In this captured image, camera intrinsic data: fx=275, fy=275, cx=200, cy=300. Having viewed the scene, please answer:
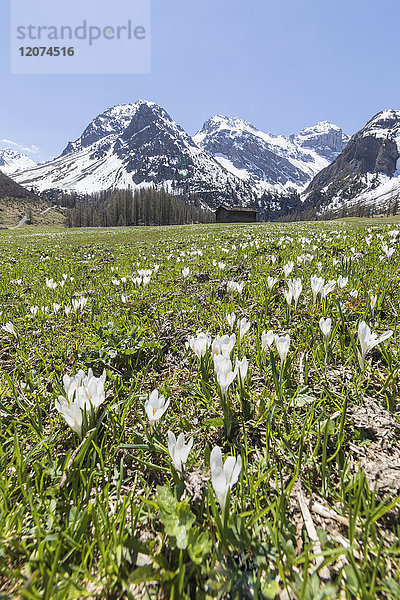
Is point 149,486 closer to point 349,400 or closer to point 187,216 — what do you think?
point 349,400

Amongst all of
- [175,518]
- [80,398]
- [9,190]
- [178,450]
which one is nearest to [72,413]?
[80,398]

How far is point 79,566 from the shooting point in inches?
39.2

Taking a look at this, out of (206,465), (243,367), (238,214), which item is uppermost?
(238,214)

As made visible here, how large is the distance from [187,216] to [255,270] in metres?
129

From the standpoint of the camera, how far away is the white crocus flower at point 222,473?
1062 millimetres

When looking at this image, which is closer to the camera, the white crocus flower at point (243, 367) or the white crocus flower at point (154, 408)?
the white crocus flower at point (154, 408)

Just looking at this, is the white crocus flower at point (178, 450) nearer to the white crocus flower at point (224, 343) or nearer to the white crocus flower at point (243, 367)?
the white crocus flower at point (243, 367)

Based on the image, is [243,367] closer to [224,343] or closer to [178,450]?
[224,343]

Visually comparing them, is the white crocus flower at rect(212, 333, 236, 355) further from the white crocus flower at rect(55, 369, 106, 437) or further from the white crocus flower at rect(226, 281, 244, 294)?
the white crocus flower at rect(226, 281, 244, 294)

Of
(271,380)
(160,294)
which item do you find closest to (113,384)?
(271,380)

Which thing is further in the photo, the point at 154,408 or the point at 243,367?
the point at 243,367

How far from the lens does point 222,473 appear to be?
42.6 inches

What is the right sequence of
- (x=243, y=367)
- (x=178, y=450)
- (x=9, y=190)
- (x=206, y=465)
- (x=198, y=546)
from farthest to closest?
(x=9, y=190) → (x=243, y=367) → (x=206, y=465) → (x=178, y=450) → (x=198, y=546)

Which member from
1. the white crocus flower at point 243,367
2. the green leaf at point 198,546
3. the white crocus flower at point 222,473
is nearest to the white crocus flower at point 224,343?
the white crocus flower at point 243,367
